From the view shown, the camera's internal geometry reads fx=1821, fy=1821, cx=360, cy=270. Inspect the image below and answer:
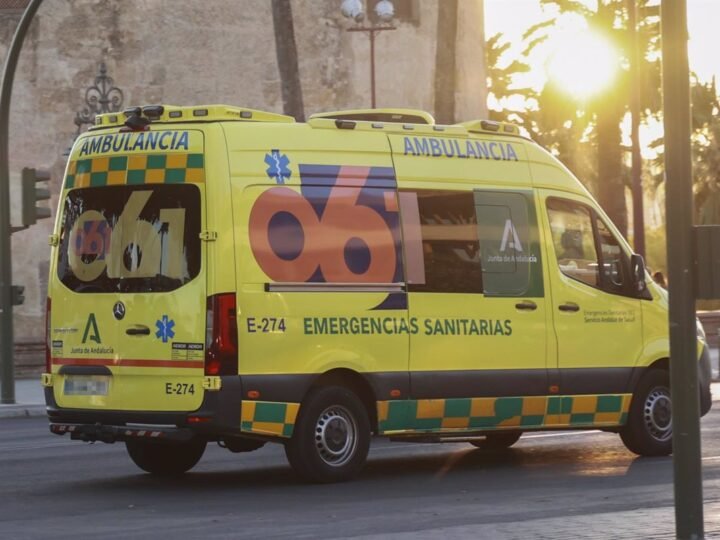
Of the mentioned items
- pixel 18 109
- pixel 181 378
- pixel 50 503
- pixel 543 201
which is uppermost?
pixel 18 109

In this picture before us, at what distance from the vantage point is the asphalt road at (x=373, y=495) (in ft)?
35.1

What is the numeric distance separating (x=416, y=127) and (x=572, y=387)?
252 centimetres

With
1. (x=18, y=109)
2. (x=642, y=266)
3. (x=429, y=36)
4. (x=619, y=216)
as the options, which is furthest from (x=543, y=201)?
(x=429, y=36)

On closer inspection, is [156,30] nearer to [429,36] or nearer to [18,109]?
[18,109]

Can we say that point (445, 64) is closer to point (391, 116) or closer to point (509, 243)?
point (391, 116)

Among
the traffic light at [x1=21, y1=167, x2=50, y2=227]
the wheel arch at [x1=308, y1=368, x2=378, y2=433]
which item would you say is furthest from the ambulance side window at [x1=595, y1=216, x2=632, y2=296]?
the traffic light at [x1=21, y1=167, x2=50, y2=227]

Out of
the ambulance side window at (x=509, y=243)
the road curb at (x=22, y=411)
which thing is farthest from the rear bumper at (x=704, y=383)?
the road curb at (x=22, y=411)

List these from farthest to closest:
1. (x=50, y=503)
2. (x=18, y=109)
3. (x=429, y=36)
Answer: (x=429, y=36) < (x=18, y=109) < (x=50, y=503)

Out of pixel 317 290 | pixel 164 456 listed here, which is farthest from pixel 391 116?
pixel 164 456

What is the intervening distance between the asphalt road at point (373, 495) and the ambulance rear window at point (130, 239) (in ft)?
5.02

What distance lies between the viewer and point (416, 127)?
14.2 metres

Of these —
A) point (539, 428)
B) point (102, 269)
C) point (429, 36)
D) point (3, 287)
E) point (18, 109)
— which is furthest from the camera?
point (429, 36)

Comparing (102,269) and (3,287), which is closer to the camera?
(102,269)

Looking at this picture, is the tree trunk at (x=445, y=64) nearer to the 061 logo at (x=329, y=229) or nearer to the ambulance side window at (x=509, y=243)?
the ambulance side window at (x=509, y=243)
